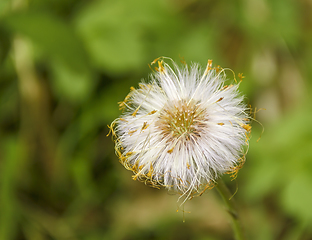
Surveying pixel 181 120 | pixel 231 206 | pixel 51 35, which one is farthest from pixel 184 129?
pixel 51 35

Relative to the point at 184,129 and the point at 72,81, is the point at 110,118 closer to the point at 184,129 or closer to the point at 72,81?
the point at 72,81

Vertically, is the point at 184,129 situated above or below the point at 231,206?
above

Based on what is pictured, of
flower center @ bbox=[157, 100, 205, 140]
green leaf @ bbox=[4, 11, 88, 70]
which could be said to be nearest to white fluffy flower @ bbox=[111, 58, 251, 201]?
flower center @ bbox=[157, 100, 205, 140]

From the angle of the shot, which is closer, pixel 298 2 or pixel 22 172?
pixel 22 172

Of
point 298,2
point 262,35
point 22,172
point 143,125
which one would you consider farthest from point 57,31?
point 298,2

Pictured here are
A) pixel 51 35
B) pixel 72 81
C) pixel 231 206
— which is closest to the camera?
pixel 231 206

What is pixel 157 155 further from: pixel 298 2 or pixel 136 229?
pixel 298 2
